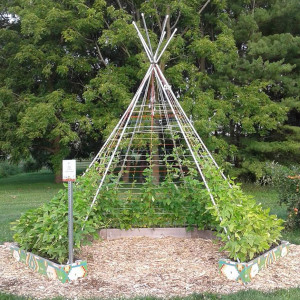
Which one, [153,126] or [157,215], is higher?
[153,126]

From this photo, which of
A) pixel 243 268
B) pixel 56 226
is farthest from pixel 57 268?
pixel 243 268

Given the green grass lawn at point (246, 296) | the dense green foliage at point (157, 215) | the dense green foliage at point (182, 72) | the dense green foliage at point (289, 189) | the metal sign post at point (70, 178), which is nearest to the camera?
the green grass lawn at point (246, 296)

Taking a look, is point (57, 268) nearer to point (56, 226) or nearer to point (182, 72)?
point (56, 226)

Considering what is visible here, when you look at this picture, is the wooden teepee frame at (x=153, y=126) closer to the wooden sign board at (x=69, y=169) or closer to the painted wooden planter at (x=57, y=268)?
the painted wooden planter at (x=57, y=268)

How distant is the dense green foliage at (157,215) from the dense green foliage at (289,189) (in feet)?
3.71

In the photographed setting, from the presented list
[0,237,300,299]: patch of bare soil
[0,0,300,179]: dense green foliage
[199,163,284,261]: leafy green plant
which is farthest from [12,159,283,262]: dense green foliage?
[0,0,300,179]: dense green foliage

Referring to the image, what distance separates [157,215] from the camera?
20.1ft

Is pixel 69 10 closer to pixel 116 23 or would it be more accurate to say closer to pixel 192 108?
pixel 116 23

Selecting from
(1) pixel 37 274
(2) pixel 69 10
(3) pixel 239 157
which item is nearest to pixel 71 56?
(2) pixel 69 10

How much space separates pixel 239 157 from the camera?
14414mm

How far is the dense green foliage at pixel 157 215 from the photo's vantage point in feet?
13.9

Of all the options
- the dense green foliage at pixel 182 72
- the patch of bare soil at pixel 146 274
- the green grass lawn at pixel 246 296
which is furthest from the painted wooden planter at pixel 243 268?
the dense green foliage at pixel 182 72

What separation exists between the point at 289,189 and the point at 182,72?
28.8 feet

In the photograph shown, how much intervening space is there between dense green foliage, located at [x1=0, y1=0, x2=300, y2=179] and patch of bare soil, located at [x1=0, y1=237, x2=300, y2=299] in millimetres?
6882
